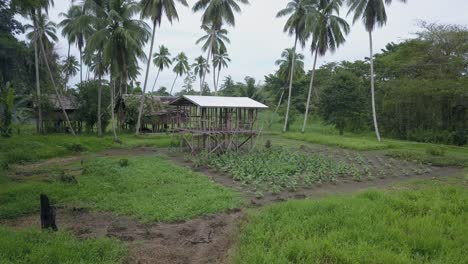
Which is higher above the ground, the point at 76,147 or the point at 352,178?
the point at 76,147

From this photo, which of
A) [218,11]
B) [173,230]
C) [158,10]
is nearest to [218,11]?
[218,11]

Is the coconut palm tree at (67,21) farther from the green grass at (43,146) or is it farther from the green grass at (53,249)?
the green grass at (53,249)

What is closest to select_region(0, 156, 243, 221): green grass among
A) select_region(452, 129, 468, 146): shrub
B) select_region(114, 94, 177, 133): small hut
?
select_region(114, 94, 177, 133): small hut

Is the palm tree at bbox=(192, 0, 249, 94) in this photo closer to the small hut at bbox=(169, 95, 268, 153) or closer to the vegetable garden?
the small hut at bbox=(169, 95, 268, 153)

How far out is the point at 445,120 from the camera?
88.1ft

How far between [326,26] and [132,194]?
77.8 feet

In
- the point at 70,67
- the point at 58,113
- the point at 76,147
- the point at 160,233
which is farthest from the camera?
the point at 70,67

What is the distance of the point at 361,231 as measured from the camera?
650cm

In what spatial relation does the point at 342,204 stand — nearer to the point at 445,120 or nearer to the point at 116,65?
the point at 116,65

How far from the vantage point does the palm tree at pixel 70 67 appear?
47438 mm

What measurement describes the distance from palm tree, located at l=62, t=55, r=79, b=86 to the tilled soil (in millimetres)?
43905

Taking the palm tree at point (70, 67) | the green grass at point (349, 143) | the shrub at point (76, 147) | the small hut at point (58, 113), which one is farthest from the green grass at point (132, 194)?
the palm tree at point (70, 67)

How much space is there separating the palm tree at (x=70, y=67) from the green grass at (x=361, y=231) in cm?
4710

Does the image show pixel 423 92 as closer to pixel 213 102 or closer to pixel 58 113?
pixel 213 102
